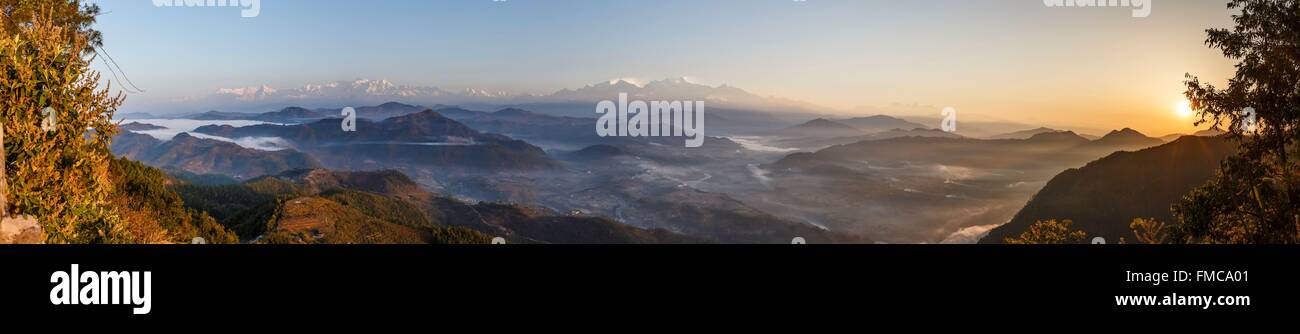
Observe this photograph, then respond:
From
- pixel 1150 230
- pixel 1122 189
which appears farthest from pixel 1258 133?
pixel 1122 189

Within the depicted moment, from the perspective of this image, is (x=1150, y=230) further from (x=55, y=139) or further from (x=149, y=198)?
(x=149, y=198)

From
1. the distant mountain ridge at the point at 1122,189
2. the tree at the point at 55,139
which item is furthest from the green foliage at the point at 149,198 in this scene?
the distant mountain ridge at the point at 1122,189

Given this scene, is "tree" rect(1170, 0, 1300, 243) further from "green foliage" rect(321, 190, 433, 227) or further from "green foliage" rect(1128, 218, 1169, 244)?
"green foliage" rect(321, 190, 433, 227)

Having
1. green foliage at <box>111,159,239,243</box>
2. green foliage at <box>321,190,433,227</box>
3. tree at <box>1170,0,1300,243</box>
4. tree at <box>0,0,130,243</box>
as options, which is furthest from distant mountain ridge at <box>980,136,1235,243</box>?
green foliage at <box>321,190,433,227</box>

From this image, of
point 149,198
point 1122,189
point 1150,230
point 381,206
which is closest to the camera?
point 1150,230
